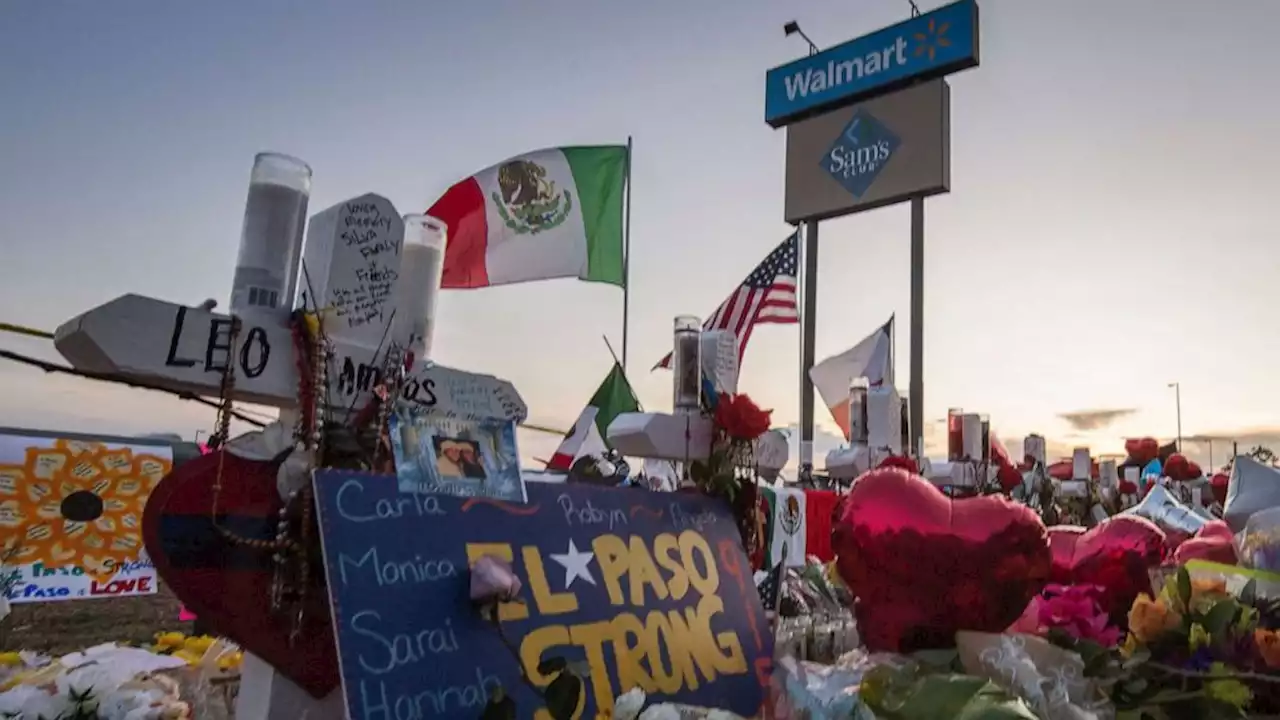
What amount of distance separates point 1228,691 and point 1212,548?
84 centimetres

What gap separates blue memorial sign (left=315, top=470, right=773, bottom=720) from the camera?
5.72ft

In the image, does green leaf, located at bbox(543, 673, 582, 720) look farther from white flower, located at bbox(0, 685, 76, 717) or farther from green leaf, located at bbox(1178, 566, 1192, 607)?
green leaf, located at bbox(1178, 566, 1192, 607)

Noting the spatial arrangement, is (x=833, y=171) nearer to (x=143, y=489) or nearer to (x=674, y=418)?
(x=143, y=489)

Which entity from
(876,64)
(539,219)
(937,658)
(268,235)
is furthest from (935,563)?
(876,64)

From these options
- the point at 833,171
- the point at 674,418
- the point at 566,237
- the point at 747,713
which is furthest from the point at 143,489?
the point at 833,171

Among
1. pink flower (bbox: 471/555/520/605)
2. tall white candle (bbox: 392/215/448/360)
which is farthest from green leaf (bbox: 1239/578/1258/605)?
tall white candle (bbox: 392/215/448/360)

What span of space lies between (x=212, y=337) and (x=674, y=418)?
1.59m

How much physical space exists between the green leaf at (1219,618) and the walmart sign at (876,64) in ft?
57.3

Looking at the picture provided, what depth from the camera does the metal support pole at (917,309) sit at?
17.4 metres

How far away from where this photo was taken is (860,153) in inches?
727

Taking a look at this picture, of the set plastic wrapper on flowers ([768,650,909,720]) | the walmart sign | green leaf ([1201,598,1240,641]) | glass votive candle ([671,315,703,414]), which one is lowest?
plastic wrapper on flowers ([768,650,909,720])

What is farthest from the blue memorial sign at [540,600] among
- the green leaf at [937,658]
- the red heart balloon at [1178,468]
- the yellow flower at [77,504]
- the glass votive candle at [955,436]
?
the red heart balloon at [1178,468]

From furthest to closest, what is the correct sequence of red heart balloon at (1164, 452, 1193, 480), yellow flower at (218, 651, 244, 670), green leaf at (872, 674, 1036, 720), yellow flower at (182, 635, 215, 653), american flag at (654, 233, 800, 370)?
red heart balloon at (1164, 452, 1193, 480)
american flag at (654, 233, 800, 370)
yellow flower at (182, 635, 215, 653)
yellow flower at (218, 651, 244, 670)
green leaf at (872, 674, 1036, 720)

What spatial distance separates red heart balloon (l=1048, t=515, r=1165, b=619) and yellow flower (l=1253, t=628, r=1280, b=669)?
499mm
